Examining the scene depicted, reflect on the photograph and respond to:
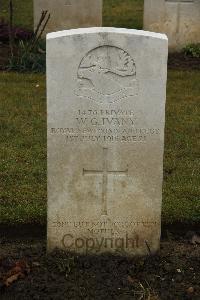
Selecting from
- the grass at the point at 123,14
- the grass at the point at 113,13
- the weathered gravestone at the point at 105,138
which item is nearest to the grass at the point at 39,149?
the weathered gravestone at the point at 105,138

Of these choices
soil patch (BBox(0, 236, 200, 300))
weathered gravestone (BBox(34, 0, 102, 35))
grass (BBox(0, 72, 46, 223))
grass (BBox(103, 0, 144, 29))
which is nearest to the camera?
soil patch (BBox(0, 236, 200, 300))

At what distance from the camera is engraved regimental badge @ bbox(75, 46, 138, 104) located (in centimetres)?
436

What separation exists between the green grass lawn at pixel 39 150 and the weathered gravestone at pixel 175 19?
1.71 metres

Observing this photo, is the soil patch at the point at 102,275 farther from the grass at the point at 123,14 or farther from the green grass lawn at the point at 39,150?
the grass at the point at 123,14

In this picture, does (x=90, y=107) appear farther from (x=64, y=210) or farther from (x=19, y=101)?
(x=19, y=101)

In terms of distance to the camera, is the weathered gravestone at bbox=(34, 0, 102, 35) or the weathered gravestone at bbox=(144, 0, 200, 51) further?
the weathered gravestone at bbox=(34, 0, 102, 35)

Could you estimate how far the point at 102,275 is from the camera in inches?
177

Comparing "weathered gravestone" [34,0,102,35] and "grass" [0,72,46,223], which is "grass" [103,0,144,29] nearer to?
"weathered gravestone" [34,0,102,35]

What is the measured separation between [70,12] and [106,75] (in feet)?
23.0

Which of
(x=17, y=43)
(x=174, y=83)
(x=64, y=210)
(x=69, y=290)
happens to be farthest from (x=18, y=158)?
(x=17, y=43)

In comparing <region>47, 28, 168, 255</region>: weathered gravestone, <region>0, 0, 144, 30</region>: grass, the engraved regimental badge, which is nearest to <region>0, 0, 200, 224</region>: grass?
<region>47, 28, 168, 255</region>: weathered gravestone

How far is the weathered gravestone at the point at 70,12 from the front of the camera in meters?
11.1

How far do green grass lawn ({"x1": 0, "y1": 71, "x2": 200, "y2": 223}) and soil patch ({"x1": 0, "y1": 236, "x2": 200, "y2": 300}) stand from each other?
56cm

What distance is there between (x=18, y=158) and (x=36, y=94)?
2.29 meters
